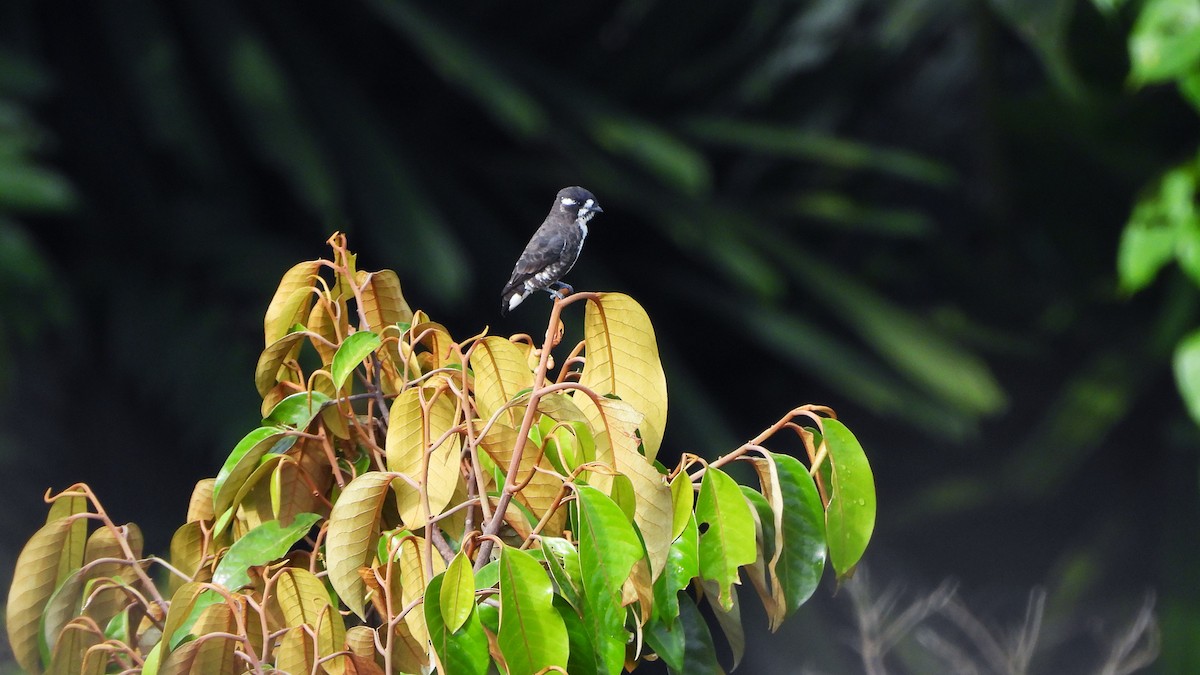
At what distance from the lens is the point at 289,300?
2.25 ft

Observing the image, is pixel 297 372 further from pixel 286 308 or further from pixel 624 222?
pixel 624 222

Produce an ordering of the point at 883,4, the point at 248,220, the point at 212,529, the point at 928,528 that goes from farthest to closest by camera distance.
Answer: the point at 928,528
the point at 883,4
the point at 248,220
the point at 212,529

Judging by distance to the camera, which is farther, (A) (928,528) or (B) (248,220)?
(A) (928,528)

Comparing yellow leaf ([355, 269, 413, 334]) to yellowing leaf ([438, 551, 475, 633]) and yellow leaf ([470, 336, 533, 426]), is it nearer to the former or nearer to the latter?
yellow leaf ([470, 336, 533, 426])

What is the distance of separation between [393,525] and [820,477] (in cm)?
24

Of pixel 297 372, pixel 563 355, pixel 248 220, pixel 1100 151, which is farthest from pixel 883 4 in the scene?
pixel 297 372

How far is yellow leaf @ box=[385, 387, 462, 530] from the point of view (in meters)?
0.57

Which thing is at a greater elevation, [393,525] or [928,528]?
[393,525]

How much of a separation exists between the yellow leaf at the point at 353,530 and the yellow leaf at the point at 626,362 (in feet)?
0.37

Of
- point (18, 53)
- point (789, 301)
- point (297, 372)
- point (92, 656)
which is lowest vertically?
point (789, 301)

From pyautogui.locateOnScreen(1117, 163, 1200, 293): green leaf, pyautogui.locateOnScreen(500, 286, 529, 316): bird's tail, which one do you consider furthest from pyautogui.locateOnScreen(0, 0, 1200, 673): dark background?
pyautogui.locateOnScreen(500, 286, 529, 316): bird's tail

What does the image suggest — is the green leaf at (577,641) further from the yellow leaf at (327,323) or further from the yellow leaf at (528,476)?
the yellow leaf at (327,323)

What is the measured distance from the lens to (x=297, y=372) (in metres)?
0.73

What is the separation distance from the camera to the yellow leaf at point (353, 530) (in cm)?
58
